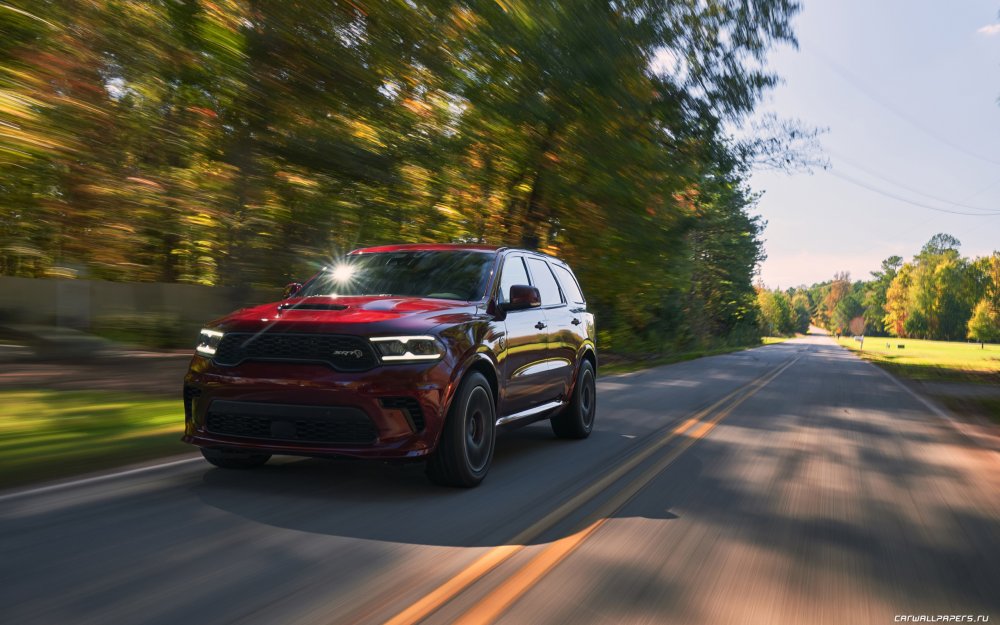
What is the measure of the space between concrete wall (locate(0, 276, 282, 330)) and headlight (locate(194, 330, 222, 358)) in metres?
11.6

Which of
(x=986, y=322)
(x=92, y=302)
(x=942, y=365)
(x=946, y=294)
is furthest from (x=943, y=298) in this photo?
(x=92, y=302)

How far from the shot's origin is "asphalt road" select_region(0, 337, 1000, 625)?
3799 mm

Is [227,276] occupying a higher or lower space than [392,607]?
higher

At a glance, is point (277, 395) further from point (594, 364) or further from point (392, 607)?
point (594, 364)

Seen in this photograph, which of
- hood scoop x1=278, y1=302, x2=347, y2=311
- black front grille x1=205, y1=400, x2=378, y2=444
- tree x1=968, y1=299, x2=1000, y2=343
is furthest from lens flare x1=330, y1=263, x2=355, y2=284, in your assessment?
tree x1=968, y1=299, x2=1000, y2=343

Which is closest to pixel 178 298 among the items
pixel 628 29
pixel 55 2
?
pixel 55 2

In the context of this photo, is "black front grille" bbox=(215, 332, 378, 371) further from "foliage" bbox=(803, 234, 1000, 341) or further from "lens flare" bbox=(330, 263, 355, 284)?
"foliage" bbox=(803, 234, 1000, 341)

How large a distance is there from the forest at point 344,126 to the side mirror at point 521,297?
198 inches

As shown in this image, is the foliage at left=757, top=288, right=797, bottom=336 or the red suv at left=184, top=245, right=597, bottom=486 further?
the foliage at left=757, top=288, right=797, bottom=336

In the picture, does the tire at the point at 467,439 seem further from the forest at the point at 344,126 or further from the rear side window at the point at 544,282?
the forest at the point at 344,126

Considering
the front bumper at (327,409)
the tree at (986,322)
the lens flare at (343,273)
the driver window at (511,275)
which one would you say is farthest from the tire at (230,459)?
the tree at (986,322)

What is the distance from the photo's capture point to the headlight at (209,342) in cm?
598

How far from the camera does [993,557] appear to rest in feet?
16.2

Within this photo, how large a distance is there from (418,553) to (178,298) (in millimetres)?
15204
